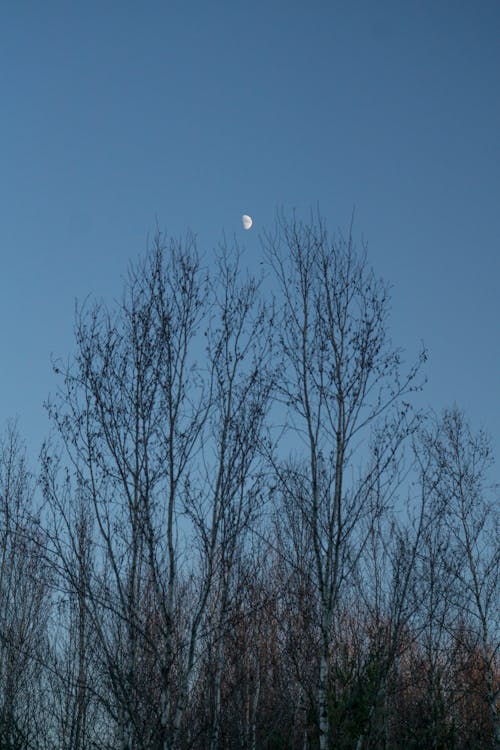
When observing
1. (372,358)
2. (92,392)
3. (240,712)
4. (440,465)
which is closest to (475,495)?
(440,465)

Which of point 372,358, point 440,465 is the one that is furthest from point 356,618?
point 372,358

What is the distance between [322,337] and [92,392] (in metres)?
3.53

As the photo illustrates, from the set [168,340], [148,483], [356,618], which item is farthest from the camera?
[356,618]

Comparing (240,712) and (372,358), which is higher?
(372,358)

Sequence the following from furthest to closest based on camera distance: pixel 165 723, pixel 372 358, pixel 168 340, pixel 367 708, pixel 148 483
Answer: pixel 367 708
pixel 372 358
pixel 168 340
pixel 148 483
pixel 165 723

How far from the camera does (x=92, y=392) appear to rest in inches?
337

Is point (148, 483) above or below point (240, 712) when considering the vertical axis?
above

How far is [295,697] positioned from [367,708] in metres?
6.65

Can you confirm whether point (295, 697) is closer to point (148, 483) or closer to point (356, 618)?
point (356, 618)

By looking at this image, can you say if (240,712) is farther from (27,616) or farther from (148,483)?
(148,483)

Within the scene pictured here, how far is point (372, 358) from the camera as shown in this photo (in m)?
10.2

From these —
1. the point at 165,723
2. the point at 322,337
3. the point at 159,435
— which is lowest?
the point at 165,723

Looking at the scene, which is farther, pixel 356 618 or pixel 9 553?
pixel 356 618

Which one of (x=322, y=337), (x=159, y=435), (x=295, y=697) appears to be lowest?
(x=295, y=697)
